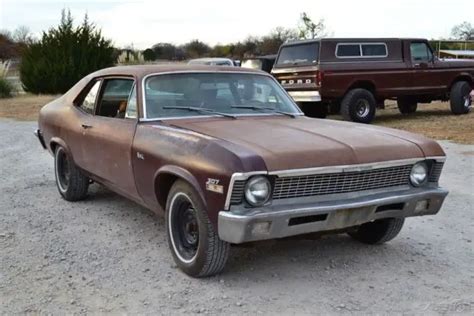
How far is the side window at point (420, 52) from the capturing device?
1390 centimetres

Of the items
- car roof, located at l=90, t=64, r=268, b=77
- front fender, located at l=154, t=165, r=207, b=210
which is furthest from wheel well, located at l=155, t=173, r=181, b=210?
car roof, located at l=90, t=64, r=268, b=77

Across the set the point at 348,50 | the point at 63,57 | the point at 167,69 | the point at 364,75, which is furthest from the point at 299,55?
the point at 63,57

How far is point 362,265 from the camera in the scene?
4.31m

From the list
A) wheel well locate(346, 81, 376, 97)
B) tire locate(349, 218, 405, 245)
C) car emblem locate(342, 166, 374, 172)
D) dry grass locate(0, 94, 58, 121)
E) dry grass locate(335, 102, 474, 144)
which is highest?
wheel well locate(346, 81, 376, 97)

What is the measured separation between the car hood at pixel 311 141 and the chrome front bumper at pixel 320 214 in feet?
0.88

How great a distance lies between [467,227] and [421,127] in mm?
7588

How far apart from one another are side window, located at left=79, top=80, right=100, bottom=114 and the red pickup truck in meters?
7.46

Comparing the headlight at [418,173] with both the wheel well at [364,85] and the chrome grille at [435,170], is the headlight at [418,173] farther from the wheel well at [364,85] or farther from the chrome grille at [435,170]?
the wheel well at [364,85]

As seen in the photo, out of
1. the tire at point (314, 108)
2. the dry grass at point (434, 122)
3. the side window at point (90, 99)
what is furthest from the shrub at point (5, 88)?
the side window at point (90, 99)

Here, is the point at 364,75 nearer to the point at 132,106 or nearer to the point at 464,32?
the point at 132,106

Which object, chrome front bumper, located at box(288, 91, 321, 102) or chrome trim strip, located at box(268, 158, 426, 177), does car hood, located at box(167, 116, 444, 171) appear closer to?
chrome trim strip, located at box(268, 158, 426, 177)

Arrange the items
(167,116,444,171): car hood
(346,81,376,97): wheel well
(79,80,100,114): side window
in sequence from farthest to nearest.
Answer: (346,81,376,97): wheel well < (79,80,100,114): side window < (167,116,444,171): car hood

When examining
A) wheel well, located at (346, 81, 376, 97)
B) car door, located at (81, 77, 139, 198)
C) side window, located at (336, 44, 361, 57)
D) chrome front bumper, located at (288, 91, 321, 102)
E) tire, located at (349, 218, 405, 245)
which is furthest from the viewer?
wheel well, located at (346, 81, 376, 97)

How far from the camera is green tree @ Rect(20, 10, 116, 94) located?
77.1ft
